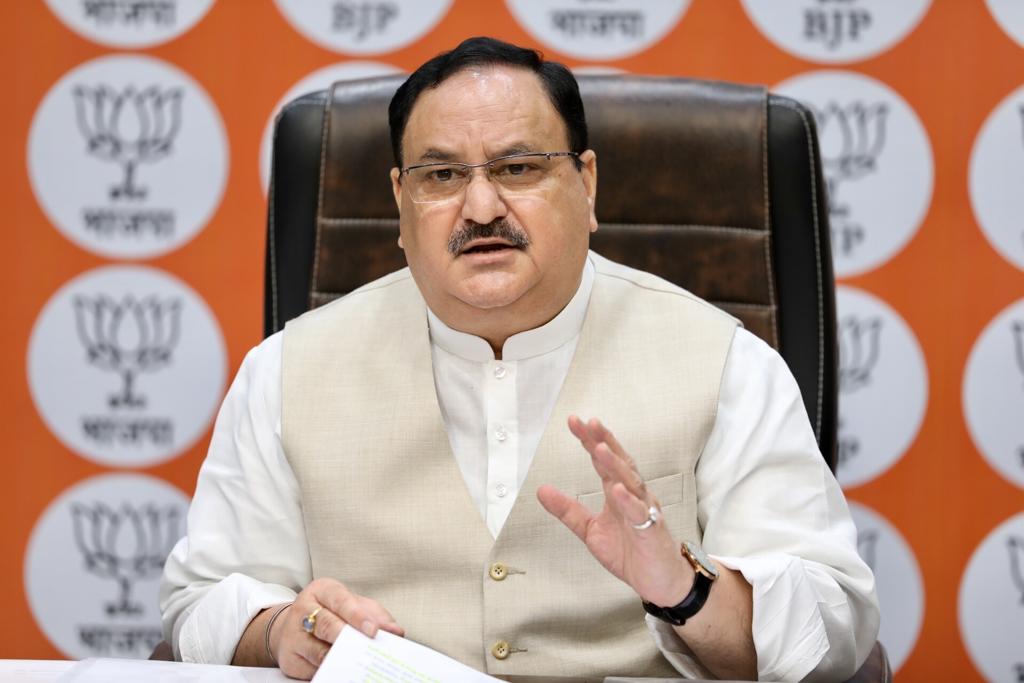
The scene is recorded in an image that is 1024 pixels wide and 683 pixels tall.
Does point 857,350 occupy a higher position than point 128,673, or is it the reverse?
point 857,350

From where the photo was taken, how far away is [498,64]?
5.55 ft

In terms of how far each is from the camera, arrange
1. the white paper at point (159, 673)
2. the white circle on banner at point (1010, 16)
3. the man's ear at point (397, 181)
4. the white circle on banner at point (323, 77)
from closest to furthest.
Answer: the white paper at point (159, 673) → the man's ear at point (397, 181) → the white circle on banner at point (1010, 16) → the white circle on banner at point (323, 77)

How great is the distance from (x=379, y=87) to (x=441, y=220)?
1.59 feet

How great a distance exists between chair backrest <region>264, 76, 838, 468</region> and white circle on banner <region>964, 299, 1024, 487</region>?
2.66ft

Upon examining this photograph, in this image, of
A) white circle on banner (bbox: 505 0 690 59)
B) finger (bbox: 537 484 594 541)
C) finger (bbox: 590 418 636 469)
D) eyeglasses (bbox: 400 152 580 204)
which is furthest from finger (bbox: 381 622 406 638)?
white circle on banner (bbox: 505 0 690 59)

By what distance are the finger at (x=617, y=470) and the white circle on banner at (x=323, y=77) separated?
1.53 metres

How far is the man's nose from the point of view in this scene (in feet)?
5.25

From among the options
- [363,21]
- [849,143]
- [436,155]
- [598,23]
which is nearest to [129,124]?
[363,21]

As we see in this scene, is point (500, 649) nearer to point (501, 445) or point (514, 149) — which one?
point (501, 445)

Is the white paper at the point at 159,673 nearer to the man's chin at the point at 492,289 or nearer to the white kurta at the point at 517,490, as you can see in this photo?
the white kurta at the point at 517,490

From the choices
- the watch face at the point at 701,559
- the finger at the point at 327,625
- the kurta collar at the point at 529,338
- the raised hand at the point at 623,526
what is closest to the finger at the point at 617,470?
the raised hand at the point at 623,526

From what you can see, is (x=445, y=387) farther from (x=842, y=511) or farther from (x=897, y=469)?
(x=897, y=469)

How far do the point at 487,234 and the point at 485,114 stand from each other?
0.56ft

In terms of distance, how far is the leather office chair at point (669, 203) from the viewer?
194 cm
